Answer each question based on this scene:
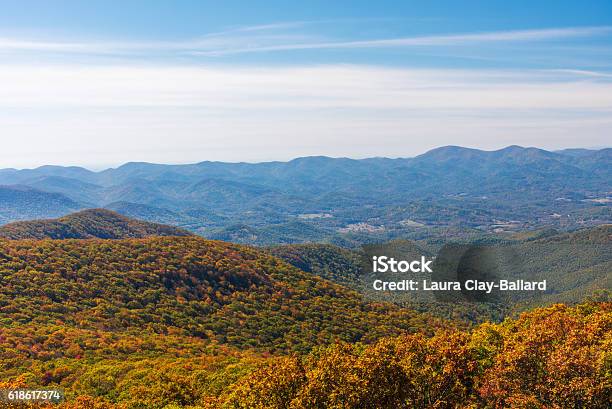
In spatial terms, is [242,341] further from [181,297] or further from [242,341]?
[181,297]

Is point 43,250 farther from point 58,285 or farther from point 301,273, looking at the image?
point 301,273

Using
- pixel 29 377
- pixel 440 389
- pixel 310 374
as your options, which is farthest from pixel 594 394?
pixel 29 377

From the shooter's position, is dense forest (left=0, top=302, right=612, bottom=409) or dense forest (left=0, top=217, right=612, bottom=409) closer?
dense forest (left=0, top=302, right=612, bottom=409)

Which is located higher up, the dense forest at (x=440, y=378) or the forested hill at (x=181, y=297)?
the dense forest at (x=440, y=378)

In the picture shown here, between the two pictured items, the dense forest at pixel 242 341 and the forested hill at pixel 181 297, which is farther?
the forested hill at pixel 181 297

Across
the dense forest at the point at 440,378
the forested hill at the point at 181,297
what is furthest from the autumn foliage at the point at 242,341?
the forested hill at the point at 181,297

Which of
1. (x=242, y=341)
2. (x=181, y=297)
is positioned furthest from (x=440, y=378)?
(x=181, y=297)

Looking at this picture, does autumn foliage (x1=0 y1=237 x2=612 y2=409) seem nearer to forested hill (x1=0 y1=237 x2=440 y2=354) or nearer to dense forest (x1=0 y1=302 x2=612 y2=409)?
dense forest (x1=0 y1=302 x2=612 y2=409)

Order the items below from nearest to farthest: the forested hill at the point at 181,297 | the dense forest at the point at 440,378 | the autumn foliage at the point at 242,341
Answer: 1. the dense forest at the point at 440,378
2. the autumn foliage at the point at 242,341
3. the forested hill at the point at 181,297

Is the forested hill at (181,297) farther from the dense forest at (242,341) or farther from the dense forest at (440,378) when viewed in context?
the dense forest at (440,378)

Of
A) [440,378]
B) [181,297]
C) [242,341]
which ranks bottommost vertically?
[242,341]

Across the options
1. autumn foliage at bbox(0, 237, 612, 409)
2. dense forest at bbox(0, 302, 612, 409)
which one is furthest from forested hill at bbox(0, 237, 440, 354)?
dense forest at bbox(0, 302, 612, 409)
